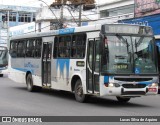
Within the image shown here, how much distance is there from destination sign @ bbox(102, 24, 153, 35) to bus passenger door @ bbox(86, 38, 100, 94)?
555 millimetres

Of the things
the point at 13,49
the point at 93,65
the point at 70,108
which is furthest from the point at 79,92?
the point at 13,49

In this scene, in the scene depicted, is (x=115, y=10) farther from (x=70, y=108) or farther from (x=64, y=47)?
(x=70, y=108)

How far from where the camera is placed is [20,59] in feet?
72.7

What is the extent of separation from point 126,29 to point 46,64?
5308mm

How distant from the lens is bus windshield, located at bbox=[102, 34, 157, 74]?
562 inches

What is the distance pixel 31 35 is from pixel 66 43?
4.18 metres

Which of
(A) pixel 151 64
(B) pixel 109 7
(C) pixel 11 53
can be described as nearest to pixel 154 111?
(A) pixel 151 64

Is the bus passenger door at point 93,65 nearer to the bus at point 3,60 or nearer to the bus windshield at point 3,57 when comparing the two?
the bus at point 3,60

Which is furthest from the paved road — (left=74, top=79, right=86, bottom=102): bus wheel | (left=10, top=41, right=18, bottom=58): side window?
(left=10, top=41, right=18, bottom=58): side window

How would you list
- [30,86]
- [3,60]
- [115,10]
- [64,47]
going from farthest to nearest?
[115,10], [3,60], [30,86], [64,47]

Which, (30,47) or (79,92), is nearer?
(79,92)

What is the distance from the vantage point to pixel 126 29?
1486cm

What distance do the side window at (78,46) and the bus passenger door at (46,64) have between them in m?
2.31

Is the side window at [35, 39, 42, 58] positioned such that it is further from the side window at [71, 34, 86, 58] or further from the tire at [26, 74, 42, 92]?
the side window at [71, 34, 86, 58]
